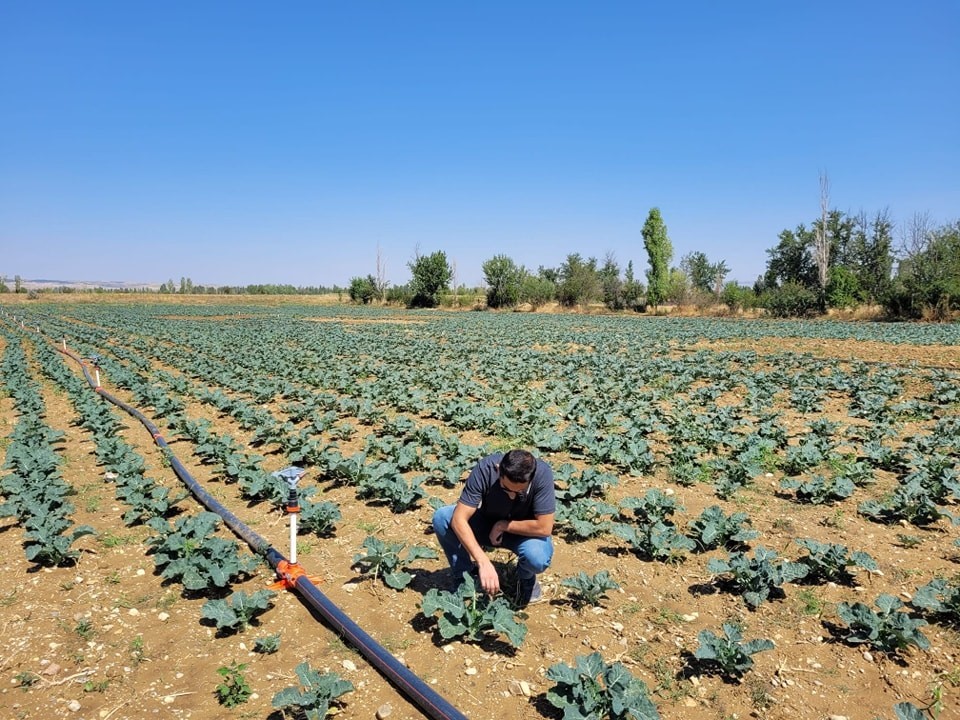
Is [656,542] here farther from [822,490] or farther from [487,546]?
[822,490]

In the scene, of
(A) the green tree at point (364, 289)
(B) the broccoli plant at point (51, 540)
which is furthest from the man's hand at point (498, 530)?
(A) the green tree at point (364, 289)

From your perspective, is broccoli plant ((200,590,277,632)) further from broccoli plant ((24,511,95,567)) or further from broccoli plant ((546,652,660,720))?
broccoli plant ((546,652,660,720))

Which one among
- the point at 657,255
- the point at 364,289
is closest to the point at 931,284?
the point at 657,255

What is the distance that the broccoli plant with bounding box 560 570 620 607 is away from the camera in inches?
176

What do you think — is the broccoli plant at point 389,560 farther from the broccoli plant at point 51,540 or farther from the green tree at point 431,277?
the green tree at point 431,277

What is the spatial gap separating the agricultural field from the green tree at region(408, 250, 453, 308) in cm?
5754

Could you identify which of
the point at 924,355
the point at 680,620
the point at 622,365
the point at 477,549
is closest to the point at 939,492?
the point at 680,620

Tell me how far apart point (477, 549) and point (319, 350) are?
→ 710 inches

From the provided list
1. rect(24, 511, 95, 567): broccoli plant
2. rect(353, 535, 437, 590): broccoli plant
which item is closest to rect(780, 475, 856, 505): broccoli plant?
rect(353, 535, 437, 590): broccoli plant

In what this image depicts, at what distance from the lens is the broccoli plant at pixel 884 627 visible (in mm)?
3742

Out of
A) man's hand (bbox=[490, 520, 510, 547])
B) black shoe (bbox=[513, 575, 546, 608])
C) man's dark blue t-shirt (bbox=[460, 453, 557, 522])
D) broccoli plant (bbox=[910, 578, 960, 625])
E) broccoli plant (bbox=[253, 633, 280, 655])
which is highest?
man's dark blue t-shirt (bbox=[460, 453, 557, 522])

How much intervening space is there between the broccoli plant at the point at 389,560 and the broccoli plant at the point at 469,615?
2.27ft

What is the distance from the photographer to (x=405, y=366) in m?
17.8

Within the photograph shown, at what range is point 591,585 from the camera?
4.49m
